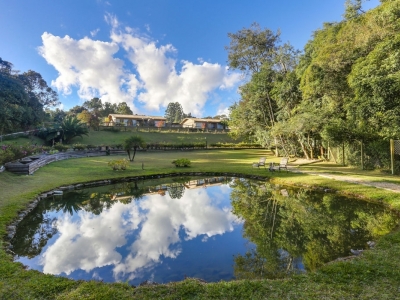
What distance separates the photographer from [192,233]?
646 cm

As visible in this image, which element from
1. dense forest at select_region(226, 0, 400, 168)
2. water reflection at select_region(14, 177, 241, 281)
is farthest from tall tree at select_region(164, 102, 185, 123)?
water reflection at select_region(14, 177, 241, 281)

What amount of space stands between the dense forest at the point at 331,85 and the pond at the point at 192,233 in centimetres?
441

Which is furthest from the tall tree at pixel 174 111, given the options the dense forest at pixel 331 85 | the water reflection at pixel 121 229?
the water reflection at pixel 121 229

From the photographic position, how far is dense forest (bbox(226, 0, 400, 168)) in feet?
30.9

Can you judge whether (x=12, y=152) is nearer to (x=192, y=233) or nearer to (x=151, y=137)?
(x=192, y=233)

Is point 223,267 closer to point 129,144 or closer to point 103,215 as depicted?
point 103,215

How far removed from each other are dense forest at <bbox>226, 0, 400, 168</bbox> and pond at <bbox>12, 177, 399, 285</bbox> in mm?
4408

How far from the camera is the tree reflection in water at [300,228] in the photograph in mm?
4512

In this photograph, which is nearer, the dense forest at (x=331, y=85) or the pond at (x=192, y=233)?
the pond at (x=192, y=233)

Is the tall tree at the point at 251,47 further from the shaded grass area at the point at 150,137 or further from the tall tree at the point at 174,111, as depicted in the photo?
the tall tree at the point at 174,111

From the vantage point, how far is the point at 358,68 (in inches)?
391

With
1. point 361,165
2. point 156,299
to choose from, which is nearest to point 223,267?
point 156,299

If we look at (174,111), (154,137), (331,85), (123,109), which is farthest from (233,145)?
(174,111)

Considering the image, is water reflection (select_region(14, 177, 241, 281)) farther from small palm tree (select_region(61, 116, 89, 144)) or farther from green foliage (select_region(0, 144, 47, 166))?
small palm tree (select_region(61, 116, 89, 144))
